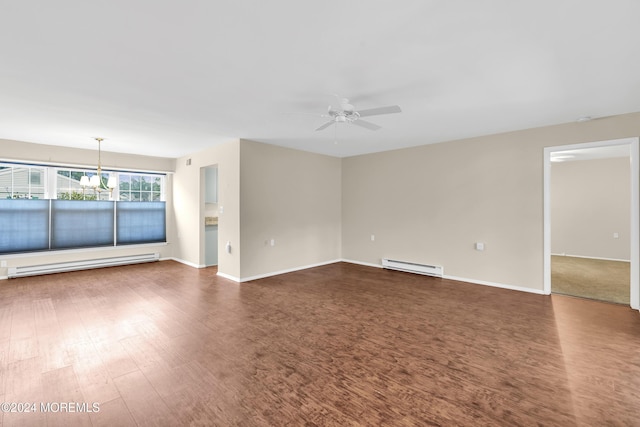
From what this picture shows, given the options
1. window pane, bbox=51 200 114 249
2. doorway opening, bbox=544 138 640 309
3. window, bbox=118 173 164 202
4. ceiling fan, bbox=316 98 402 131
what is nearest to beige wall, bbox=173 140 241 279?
window, bbox=118 173 164 202

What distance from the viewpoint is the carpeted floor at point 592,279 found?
14.6 ft

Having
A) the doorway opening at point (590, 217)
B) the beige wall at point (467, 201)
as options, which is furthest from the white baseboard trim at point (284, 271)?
the doorway opening at point (590, 217)

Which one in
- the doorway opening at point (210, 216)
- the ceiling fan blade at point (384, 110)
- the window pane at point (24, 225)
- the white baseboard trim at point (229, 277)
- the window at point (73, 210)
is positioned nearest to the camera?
the ceiling fan blade at point (384, 110)

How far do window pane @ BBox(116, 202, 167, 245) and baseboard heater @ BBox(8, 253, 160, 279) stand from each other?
1.28 ft

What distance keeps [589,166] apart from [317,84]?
828 cm

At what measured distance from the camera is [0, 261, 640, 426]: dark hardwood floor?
194 centimetres

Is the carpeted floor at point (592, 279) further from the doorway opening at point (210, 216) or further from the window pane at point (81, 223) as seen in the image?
the window pane at point (81, 223)

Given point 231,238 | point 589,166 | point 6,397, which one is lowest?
point 6,397

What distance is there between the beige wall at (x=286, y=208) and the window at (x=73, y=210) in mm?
3377

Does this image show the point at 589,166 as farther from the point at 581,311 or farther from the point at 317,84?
the point at 317,84

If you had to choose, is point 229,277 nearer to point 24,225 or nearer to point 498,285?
point 24,225

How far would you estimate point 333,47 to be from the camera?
2.21 m

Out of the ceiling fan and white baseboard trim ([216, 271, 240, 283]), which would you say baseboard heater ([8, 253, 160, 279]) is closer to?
white baseboard trim ([216, 271, 240, 283])

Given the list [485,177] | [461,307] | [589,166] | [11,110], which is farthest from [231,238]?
[589,166]
